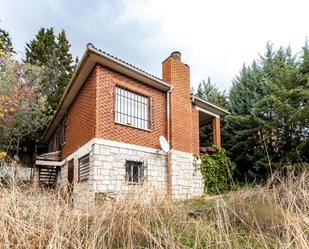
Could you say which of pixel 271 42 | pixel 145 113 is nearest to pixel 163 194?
pixel 145 113

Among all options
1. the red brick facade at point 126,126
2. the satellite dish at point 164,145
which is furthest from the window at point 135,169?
the satellite dish at point 164,145

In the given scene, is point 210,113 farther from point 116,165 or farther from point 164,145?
point 116,165

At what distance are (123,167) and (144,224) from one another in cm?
668

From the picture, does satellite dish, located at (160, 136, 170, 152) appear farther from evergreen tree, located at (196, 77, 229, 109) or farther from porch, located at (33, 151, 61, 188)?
evergreen tree, located at (196, 77, 229, 109)

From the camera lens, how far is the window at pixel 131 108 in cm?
1040

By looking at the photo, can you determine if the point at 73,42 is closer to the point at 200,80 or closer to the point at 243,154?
the point at 200,80

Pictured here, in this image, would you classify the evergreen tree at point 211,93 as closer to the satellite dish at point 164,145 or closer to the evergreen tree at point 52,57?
the satellite dish at point 164,145

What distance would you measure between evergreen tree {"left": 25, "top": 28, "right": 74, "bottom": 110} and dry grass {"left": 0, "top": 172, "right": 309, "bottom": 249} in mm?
22778

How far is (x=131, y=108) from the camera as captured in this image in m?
10.8

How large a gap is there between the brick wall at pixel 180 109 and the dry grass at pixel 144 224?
7.92 m

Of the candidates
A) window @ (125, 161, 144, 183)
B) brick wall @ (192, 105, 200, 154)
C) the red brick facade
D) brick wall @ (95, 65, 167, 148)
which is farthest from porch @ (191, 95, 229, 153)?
window @ (125, 161, 144, 183)

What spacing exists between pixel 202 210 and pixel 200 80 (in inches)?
759

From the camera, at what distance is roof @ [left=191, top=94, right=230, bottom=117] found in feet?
43.0

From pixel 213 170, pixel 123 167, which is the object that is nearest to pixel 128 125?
pixel 123 167
